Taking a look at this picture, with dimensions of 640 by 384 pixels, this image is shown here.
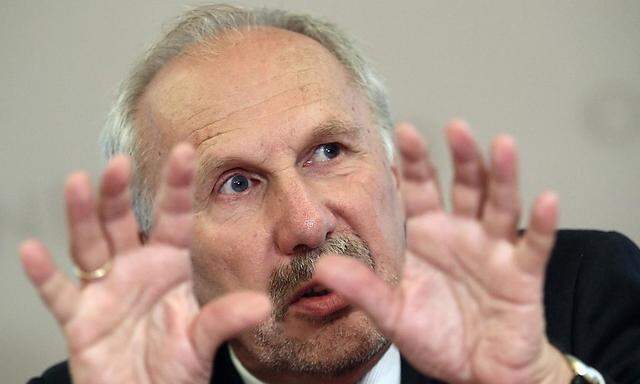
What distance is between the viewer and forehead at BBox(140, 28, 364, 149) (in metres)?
1.66

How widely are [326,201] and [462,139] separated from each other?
2.06 ft

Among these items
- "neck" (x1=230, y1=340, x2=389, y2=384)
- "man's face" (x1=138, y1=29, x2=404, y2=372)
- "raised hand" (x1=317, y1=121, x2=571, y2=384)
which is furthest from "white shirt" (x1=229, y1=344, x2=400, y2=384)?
"raised hand" (x1=317, y1=121, x2=571, y2=384)

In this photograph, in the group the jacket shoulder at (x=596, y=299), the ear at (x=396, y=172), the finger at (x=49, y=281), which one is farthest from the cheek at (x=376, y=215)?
the finger at (x=49, y=281)

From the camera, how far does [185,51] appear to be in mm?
1854

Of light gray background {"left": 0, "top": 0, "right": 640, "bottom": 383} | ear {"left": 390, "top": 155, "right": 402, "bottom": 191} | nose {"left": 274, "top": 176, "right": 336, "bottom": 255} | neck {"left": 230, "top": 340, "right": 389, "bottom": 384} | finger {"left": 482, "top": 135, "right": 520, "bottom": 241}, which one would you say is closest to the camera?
finger {"left": 482, "top": 135, "right": 520, "bottom": 241}

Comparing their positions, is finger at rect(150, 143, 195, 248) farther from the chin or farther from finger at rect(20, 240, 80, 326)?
the chin

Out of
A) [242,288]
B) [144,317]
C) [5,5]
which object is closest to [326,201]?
[242,288]

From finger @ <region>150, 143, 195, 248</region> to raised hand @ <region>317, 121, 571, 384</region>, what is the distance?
0.20m

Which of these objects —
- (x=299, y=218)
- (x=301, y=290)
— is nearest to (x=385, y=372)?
(x=301, y=290)

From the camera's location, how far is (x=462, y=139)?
3.24ft

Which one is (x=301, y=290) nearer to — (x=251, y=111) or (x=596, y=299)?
(x=251, y=111)

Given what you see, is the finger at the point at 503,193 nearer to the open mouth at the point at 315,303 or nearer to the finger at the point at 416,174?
the finger at the point at 416,174

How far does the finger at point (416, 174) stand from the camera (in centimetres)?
100

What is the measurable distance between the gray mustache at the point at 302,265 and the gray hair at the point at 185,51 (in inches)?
15.3
